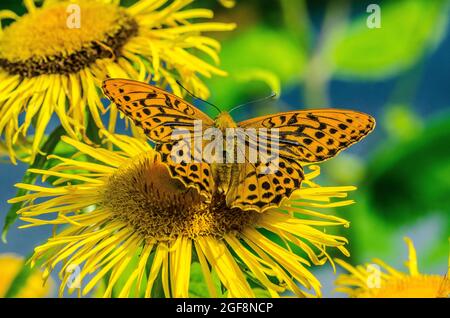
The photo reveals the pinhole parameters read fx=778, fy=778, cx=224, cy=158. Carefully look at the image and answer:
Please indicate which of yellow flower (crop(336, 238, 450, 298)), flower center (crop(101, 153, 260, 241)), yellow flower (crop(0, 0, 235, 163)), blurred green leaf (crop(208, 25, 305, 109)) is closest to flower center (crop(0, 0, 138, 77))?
yellow flower (crop(0, 0, 235, 163))

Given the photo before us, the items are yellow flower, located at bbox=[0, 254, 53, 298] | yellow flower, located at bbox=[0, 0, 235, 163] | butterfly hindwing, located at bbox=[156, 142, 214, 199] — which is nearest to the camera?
butterfly hindwing, located at bbox=[156, 142, 214, 199]

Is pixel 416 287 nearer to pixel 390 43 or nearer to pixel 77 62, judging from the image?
pixel 77 62

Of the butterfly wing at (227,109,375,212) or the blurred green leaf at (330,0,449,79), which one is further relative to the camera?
the blurred green leaf at (330,0,449,79)

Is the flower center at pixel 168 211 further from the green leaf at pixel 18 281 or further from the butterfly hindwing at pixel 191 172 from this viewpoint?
the green leaf at pixel 18 281

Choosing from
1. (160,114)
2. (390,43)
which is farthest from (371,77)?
(160,114)

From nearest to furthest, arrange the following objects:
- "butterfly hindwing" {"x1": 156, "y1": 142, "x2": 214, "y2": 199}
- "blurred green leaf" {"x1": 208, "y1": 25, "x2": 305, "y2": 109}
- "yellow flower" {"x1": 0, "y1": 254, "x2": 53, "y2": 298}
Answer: "butterfly hindwing" {"x1": 156, "y1": 142, "x2": 214, "y2": 199}
"yellow flower" {"x1": 0, "y1": 254, "x2": 53, "y2": 298}
"blurred green leaf" {"x1": 208, "y1": 25, "x2": 305, "y2": 109}

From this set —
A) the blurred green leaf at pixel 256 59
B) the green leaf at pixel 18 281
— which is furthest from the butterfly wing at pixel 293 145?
the blurred green leaf at pixel 256 59

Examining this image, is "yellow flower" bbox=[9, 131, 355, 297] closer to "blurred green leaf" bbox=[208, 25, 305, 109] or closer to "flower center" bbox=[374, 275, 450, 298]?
"flower center" bbox=[374, 275, 450, 298]
